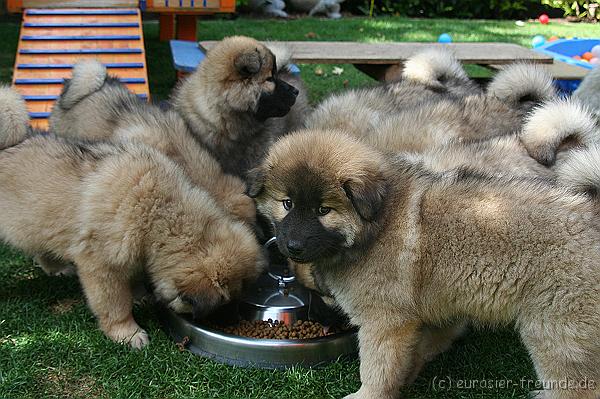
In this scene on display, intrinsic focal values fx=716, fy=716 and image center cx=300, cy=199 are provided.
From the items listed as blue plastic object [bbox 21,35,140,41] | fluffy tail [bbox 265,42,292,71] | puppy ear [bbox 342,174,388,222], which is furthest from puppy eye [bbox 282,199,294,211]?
blue plastic object [bbox 21,35,140,41]

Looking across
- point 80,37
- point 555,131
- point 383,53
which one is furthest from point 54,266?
point 383,53

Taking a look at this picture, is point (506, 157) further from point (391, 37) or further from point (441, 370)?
point (391, 37)

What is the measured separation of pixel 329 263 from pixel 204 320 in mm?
768

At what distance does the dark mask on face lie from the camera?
15.2 feet

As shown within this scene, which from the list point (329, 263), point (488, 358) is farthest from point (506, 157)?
point (329, 263)

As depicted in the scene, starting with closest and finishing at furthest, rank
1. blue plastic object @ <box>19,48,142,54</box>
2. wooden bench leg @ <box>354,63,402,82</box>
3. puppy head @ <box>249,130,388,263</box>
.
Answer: puppy head @ <box>249,130,388,263</box>
blue plastic object @ <box>19,48,142,54</box>
wooden bench leg @ <box>354,63,402,82</box>

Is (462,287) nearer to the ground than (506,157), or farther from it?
nearer to the ground

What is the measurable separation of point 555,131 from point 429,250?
1.33m

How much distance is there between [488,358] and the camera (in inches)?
132

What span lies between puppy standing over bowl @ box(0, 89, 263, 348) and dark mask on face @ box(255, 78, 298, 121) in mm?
1257

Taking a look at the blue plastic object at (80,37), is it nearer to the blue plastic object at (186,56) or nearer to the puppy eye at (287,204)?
the blue plastic object at (186,56)

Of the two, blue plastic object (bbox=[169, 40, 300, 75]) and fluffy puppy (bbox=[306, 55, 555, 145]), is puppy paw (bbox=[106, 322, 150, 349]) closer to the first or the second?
fluffy puppy (bbox=[306, 55, 555, 145])

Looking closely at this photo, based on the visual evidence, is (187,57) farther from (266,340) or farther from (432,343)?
(432,343)

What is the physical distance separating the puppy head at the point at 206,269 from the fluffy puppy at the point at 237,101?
138 cm
